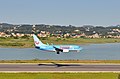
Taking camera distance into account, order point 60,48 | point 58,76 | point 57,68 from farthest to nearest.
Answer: point 60,48 < point 57,68 < point 58,76

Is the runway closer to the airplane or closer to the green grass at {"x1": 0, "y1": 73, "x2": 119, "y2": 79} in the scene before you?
the green grass at {"x1": 0, "y1": 73, "x2": 119, "y2": 79}

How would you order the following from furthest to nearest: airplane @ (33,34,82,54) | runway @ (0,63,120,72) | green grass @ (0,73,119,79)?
airplane @ (33,34,82,54), runway @ (0,63,120,72), green grass @ (0,73,119,79)

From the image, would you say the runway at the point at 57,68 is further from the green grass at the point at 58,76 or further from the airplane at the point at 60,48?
the airplane at the point at 60,48

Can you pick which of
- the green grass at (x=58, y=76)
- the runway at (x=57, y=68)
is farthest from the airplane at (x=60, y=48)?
the green grass at (x=58, y=76)

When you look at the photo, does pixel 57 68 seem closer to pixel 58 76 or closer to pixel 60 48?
pixel 58 76

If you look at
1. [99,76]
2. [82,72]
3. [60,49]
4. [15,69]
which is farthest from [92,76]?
[60,49]

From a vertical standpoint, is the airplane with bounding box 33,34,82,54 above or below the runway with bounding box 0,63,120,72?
above

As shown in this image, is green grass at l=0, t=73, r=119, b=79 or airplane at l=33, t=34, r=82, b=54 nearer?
green grass at l=0, t=73, r=119, b=79

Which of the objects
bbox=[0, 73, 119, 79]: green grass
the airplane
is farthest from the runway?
the airplane

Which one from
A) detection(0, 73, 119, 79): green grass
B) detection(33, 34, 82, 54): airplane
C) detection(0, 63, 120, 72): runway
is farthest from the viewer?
detection(33, 34, 82, 54): airplane

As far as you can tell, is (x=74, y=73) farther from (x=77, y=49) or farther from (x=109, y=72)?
(x=77, y=49)

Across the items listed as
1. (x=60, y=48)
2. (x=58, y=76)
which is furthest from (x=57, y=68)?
(x=60, y=48)

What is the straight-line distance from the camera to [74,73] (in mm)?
52438

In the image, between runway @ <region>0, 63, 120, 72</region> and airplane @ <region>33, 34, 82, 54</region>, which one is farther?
airplane @ <region>33, 34, 82, 54</region>
